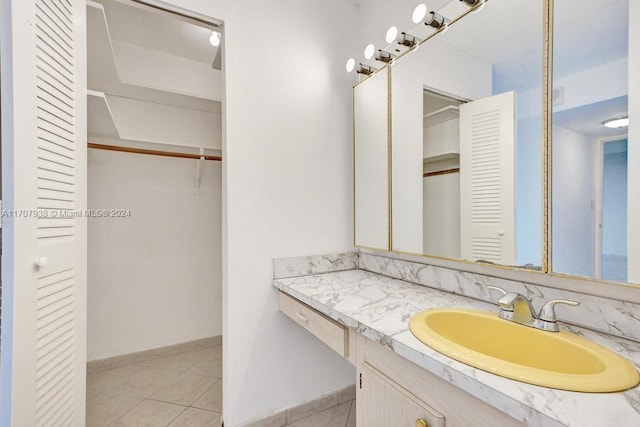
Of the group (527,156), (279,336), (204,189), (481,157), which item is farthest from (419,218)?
(204,189)

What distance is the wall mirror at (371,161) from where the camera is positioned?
1.58 meters

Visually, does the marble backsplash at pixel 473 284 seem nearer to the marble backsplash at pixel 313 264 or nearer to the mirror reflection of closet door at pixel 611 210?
the marble backsplash at pixel 313 264

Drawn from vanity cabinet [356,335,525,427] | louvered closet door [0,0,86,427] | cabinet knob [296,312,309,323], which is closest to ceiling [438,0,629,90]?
vanity cabinet [356,335,525,427]

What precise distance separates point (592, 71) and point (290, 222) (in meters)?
1.35

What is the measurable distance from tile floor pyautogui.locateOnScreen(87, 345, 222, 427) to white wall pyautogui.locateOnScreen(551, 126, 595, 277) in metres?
1.88

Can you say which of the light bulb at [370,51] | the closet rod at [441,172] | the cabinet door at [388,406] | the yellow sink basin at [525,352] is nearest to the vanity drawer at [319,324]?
the cabinet door at [388,406]

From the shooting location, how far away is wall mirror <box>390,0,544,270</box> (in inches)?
38.7

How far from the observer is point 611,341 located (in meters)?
0.79

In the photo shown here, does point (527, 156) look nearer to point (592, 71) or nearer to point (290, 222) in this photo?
point (592, 71)

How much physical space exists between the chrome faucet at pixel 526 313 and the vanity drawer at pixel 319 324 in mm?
548

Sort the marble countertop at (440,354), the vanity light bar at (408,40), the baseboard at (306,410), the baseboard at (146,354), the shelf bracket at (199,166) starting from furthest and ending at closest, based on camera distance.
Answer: the shelf bracket at (199,166) < the baseboard at (146,354) < the baseboard at (306,410) < the vanity light bar at (408,40) < the marble countertop at (440,354)

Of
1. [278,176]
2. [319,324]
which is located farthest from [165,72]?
[319,324]

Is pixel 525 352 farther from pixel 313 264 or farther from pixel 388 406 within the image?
pixel 313 264

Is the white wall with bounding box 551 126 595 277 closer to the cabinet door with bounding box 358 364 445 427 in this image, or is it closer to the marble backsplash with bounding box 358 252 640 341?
the marble backsplash with bounding box 358 252 640 341
